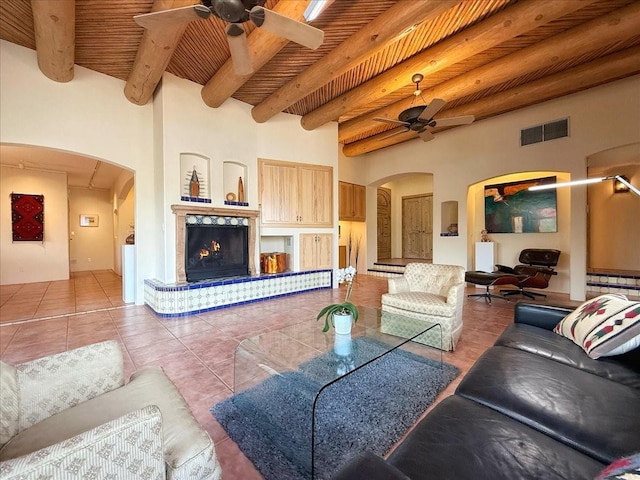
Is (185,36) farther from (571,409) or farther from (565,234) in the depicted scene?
(565,234)

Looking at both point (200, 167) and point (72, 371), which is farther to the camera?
point (200, 167)

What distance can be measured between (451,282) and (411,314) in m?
0.72

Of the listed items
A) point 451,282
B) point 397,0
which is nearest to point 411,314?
point 451,282

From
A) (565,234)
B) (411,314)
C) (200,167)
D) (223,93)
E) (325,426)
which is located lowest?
(325,426)

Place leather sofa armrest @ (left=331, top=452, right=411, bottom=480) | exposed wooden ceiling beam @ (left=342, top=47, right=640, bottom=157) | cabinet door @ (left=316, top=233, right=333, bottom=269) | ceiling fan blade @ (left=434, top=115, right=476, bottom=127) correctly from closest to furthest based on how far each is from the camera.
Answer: leather sofa armrest @ (left=331, top=452, right=411, bottom=480) → exposed wooden ceiling beam @ (left=342, top=47, right=640, bottom=157) → ceiling fan blade @ (left=434, top=115, right=476, bottom=127) → cabinet door @ (left=316, top=233, right=333, bottom=269)

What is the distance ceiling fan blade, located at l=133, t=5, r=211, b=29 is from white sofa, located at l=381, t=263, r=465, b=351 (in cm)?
314

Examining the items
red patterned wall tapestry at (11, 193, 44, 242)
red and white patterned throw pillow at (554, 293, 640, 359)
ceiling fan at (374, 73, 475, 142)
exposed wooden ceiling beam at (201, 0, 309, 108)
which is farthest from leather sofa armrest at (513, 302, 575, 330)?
red patterned wall tapestry at (11, 193, 44, 242)

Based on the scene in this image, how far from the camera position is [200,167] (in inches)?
189

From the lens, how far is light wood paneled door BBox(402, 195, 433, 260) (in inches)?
359

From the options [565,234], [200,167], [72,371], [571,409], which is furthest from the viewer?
[565,234]

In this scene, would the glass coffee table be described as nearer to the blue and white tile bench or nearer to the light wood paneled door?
the blue and white tile bench

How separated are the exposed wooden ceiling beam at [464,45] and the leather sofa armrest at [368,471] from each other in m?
4.14

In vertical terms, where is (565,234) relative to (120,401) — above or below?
above

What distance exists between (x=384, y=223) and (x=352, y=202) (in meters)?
2.19
